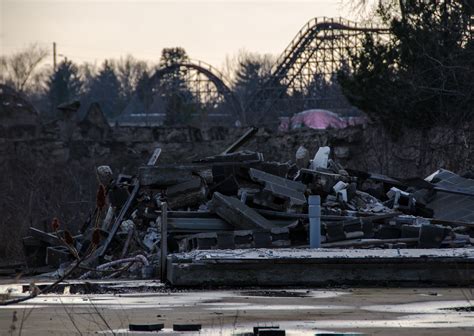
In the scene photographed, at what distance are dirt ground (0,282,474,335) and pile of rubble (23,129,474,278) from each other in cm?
372

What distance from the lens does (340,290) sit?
55.8ft

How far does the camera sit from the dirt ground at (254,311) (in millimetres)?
11672

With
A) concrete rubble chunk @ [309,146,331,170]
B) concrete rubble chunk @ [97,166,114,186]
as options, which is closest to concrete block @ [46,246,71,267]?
concrete rubble chunk @ [97,166,114,186]

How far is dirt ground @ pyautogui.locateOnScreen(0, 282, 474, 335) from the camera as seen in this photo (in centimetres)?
1167

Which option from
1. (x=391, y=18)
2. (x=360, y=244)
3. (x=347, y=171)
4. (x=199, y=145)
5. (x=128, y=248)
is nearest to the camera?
(x=360, y=244)

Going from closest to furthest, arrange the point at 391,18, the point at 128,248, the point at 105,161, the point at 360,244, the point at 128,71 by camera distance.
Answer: the point at 360,244, the point at 128,248, the point at 391,18, the point at 105,161, the point at 128,71

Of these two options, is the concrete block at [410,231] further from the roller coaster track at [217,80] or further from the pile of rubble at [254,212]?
the roller coaster track at [217,80]

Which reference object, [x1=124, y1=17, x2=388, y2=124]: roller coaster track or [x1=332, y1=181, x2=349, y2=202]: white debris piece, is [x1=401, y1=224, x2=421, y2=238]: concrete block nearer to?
[x1=332, y1=181, x2=349, y2=202]: white debris piece

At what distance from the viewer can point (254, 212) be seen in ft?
72.9

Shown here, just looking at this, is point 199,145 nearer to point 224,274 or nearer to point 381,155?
point 381,155

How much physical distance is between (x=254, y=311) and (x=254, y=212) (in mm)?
8472

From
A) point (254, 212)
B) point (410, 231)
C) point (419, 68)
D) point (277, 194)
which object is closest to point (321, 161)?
point (277, 194)

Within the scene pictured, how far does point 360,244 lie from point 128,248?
494cm

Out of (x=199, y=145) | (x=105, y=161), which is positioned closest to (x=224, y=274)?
(x=105, y=161)
